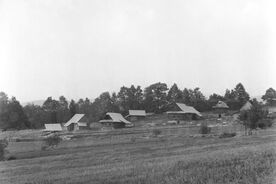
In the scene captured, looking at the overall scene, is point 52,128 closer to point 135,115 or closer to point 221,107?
point 135,115

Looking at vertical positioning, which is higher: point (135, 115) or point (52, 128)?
point (135, 115)

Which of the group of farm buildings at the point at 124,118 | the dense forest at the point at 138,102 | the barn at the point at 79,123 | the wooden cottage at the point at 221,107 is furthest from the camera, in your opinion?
the dense forest at the point at 138,102

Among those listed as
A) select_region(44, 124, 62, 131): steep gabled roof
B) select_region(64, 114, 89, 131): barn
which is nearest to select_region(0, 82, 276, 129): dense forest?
select_region(64, 114, 89, 131): barn

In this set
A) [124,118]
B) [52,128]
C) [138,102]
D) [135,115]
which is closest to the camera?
[52,128]

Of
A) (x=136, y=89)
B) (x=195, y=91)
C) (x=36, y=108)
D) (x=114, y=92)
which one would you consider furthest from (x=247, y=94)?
(x=36, y=108)

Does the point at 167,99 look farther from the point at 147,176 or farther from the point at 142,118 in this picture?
the point at 147,176

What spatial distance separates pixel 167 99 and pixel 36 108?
1987 inches

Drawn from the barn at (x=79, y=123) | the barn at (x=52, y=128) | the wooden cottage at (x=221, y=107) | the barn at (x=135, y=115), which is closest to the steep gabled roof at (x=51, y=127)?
the barn at (x=52, y=128)

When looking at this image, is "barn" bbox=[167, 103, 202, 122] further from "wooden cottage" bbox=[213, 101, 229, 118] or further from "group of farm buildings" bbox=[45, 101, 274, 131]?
"wooden cottage" bbox=[213, 101, 229, 118]

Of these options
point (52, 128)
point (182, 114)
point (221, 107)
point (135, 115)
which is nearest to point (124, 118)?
point (135, 115)

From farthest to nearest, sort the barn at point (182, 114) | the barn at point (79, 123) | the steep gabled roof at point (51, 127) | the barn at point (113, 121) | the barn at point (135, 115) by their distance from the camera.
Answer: the barn at point (135, 115) → the barn at point (182, 114) → the barn at point (79, 123) → the barn at point (113, 121) → the steep gabled roof at point (51, 127)

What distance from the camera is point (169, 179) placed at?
17156mm

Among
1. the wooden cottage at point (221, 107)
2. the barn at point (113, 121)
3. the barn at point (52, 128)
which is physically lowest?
the barn at point (52, 128)

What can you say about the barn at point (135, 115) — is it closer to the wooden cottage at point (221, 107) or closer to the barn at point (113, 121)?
the barn at point (113, 121)
